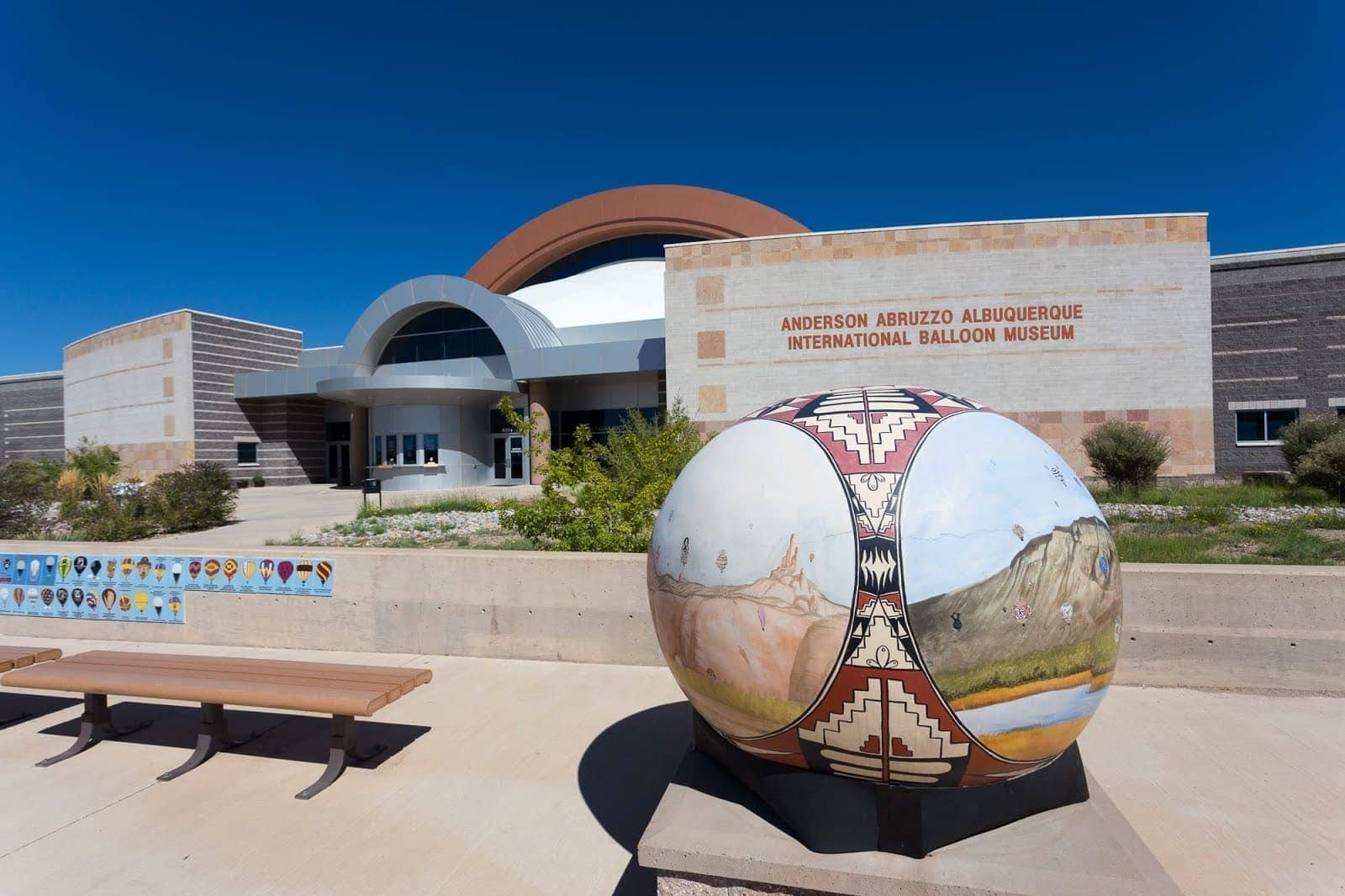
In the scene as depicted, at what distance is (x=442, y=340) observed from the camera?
27812 mm

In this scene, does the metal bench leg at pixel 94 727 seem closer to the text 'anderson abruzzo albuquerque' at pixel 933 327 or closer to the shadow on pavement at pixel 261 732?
the shadow on pavement at pixel 261 732

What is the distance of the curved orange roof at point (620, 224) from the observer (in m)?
30.7

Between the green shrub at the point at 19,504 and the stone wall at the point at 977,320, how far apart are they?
1397 cm

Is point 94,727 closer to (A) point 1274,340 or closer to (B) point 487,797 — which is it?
(B) point 487,797

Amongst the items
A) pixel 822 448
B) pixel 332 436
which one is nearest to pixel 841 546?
pixel 822 448

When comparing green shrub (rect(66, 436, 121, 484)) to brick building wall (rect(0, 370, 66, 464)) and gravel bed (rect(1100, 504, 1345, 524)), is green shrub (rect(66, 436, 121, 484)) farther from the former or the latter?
gravel bed (rect(1100, 504, 1345, 524))

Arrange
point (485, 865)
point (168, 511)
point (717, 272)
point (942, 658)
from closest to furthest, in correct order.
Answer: point (942, 658), point (485, 865), point (168, 511), point (717, 272)

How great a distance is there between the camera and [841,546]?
7.29 feet

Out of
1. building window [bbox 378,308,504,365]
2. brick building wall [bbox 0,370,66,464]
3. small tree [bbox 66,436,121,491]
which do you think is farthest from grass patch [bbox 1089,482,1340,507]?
brick building wall [bbox 0,370,66,464]

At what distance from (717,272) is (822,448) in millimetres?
17861

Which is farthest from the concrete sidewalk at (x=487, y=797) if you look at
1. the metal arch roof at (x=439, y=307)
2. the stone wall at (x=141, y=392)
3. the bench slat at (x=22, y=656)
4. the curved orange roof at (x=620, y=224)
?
the stone wall at (x=141, y=392)

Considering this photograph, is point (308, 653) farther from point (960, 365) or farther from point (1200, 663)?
point (960, 365)

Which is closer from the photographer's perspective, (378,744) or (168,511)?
(378,744)

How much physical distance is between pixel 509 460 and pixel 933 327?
16.7m
